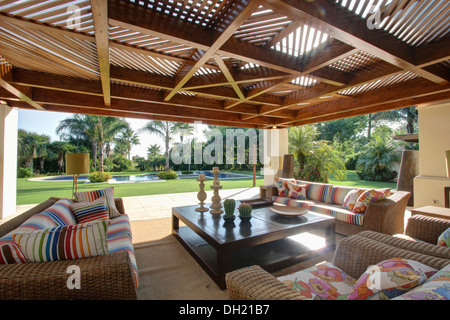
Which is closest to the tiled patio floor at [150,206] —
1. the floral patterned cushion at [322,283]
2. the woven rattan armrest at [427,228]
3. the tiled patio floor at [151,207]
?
the tiled patio floor at [151,207]

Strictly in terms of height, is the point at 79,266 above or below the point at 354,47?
below

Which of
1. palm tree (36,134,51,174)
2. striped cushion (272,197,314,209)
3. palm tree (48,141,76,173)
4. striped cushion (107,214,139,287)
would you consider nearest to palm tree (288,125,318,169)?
striped cushion (272,197,314,209)

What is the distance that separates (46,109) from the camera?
16.0ft

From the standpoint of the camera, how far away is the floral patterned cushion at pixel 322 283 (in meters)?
1.34

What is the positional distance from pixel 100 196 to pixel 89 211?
0.55 m

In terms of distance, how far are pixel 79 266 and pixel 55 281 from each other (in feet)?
0.38

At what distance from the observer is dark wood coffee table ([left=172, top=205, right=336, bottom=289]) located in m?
2.18

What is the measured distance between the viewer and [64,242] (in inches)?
52.9

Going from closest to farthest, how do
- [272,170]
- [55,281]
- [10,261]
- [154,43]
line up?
1. [55,281]
2. [10,261]
3. [154,43]
4. [272,170]

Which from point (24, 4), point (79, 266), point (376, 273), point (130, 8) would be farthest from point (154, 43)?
point (376, 273)

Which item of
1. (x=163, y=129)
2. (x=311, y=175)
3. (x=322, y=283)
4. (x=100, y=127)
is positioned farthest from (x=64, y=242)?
(x=163, y=129)

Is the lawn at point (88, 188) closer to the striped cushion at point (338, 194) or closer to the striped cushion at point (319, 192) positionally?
the striped cushion at point (319, 192)

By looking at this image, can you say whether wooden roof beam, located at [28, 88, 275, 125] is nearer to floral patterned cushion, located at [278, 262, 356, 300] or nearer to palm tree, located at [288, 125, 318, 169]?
palm tree, located at [288, 125, 318, 169]
